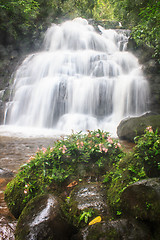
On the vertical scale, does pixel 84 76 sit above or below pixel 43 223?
above

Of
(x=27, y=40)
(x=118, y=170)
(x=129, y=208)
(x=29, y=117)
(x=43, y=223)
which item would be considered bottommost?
(x=43, y=223)

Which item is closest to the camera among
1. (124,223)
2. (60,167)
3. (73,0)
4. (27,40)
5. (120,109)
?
(124,223)

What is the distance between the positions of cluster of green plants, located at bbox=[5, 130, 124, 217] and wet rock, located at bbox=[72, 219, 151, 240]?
41.7 inches

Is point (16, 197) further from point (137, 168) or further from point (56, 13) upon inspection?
point (56, 13)

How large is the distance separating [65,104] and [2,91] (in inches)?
234

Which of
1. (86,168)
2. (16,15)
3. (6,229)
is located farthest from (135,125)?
(16,15)

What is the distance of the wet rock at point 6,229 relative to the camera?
198 centimetres

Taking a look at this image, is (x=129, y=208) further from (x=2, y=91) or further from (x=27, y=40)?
(x=27, y=40)

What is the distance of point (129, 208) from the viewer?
1816 mm

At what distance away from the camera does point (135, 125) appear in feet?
24.1

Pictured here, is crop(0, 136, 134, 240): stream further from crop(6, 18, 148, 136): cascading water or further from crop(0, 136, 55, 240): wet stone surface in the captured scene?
crop(6, 18, 148, 136): cascading water

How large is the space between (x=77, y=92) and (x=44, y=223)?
11.1 meters

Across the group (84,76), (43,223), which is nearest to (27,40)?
(84,76)

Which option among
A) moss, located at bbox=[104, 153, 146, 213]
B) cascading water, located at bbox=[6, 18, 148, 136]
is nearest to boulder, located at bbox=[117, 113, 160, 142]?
cascading water, located at bbox=[6, 18, 148, 136]
